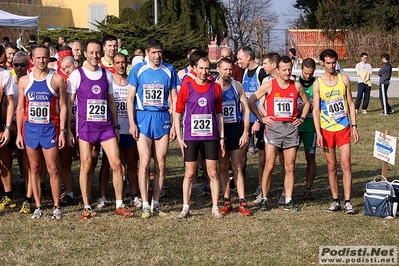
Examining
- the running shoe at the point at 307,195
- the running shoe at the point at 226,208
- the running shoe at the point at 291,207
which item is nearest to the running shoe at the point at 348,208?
the running shoe at the point at 291,207

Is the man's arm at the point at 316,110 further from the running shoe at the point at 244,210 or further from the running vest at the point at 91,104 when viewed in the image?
the running vest at the point at 91,104

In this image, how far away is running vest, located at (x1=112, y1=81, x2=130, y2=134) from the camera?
9.54m

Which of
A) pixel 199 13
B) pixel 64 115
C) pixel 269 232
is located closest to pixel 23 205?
pixel 64 115

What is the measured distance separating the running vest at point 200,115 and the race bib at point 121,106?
1.24 m

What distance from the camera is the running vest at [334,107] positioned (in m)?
9.08

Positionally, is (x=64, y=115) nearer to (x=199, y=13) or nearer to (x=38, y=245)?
(x=38, y=245)

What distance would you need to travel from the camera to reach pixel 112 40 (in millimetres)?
9914

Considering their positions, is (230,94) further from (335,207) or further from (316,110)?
(335,207)

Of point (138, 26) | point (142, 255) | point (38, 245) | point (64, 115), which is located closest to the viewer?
point (142, 255)

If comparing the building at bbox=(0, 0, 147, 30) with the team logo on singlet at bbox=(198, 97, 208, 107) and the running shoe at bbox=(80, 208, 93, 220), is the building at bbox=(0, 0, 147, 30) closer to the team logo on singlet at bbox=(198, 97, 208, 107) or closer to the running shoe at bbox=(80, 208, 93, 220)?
the running shoe at bbox=(80, 208, 93, 220)

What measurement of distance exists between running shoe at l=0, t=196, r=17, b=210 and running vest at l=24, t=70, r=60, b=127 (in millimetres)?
1454

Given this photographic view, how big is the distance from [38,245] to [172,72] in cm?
290

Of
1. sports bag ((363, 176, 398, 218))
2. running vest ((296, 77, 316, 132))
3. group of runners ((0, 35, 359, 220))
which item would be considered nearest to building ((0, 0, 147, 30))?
running vest ((296, 77, 316, 132))

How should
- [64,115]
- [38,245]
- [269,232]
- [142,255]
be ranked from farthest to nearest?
[64,115] < [269,232] < [38,245] < [142,255]
